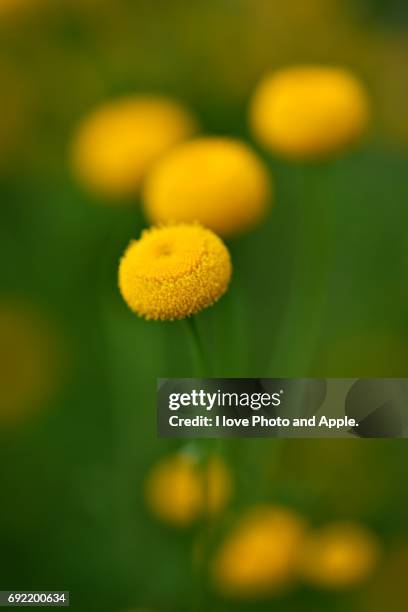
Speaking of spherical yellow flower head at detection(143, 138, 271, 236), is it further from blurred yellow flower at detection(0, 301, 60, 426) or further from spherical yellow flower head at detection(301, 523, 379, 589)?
spherical yellow flower head at detection(301, 523, 379, 589)

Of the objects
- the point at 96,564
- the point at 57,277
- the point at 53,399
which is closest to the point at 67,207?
the point at 57,277

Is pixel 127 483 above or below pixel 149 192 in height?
below

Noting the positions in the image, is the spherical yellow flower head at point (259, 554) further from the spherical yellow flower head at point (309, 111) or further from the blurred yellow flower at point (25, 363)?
the spherical yellow flower head at point (309, 111)

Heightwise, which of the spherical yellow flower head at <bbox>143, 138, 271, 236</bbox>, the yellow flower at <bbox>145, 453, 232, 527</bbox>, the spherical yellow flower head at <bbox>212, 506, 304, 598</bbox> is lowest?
the spherical yellow flower head at <bbox>212, 506, 304, 598</bbox>

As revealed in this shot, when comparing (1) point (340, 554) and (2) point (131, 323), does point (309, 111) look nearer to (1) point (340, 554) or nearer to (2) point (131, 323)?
(2) point (131, 323)

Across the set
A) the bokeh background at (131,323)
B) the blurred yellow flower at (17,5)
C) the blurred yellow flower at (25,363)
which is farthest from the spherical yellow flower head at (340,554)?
the blurred yellow flower at (17,5)

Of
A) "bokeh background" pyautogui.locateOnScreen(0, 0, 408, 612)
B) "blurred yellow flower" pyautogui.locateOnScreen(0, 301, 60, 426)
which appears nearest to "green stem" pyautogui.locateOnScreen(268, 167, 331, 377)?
"bokeh background" pyautogui.locateOnScreen(0, 0, 408, 612)

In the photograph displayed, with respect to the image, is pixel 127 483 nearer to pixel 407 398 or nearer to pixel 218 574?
pixel 218 574
